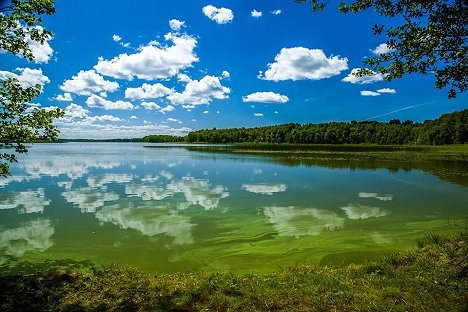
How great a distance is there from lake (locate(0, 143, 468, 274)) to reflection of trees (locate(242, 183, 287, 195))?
3.1 inches

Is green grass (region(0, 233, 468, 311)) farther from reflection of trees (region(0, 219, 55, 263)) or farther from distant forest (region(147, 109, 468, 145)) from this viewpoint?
distant forest (region(147, 109, 468, 145))

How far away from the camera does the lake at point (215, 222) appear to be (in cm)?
1148

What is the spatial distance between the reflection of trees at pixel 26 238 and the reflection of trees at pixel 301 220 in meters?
9.27

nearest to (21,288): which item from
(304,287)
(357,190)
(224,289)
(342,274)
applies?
(224,289)

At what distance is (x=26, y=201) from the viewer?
19984mm

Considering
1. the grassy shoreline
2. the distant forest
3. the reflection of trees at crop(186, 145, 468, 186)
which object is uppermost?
the distant forest

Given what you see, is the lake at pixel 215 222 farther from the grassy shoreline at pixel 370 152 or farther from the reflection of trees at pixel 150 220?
the grassy shoreline at pixel 370 152

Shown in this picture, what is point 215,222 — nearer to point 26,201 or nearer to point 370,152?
point 26,201

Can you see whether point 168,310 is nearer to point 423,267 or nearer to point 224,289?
point 224,289

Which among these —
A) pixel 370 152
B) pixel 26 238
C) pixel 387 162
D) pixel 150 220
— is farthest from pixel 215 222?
pixel 370 152

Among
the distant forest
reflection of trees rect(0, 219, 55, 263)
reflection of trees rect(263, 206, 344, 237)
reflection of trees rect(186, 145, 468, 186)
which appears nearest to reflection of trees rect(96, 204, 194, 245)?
Result: reflection of trees rect(0, 219, 55, 263)

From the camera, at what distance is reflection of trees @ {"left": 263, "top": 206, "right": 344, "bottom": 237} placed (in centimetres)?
1477

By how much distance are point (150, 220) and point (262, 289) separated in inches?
357

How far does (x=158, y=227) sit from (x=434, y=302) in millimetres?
10828
